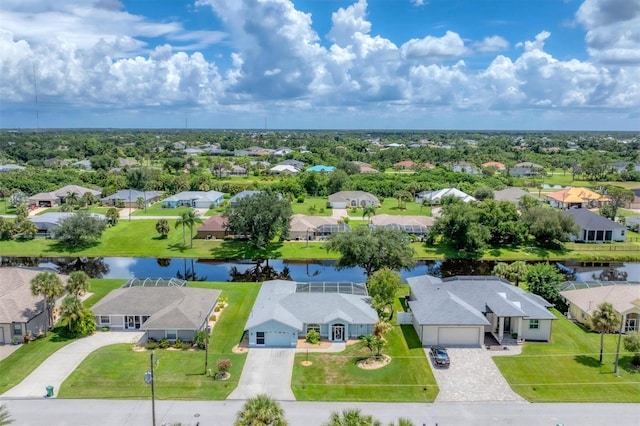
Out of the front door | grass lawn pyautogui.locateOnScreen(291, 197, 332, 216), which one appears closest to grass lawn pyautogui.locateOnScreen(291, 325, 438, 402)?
the front door

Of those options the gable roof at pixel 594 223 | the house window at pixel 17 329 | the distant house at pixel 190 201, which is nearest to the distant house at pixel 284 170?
the distant house at pixel 190 201

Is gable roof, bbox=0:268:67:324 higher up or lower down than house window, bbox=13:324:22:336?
higher up

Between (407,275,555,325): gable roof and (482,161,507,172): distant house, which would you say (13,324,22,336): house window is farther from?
(482,161,507,172): distant house

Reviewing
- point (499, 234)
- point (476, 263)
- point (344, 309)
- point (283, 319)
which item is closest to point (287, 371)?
point (283, 319)

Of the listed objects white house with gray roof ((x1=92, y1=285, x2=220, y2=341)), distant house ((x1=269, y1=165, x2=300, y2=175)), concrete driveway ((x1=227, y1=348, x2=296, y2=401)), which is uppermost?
distant house ((x1=269, y1=165, x2=300, y2=175))

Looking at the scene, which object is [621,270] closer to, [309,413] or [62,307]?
[309,413]

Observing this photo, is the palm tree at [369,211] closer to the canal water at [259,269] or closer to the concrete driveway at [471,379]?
the canal water at [259,269]

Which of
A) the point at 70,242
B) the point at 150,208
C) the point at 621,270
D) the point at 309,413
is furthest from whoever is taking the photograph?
the point at 150,208

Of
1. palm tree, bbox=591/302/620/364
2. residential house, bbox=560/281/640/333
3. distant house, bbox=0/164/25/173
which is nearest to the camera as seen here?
palm tree, bbox=591/302/620/364
